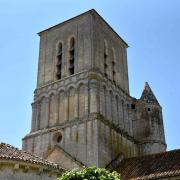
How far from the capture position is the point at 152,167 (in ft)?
74.6

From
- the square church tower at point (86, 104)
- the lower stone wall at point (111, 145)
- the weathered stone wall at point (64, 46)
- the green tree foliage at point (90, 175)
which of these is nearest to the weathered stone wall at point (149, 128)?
the square church tower at point (86, 104)

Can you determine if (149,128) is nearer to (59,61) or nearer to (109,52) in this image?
(109,52)

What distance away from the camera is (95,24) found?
32.2 metres

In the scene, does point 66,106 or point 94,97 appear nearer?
point 94,97

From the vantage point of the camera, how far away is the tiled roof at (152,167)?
21.3 m

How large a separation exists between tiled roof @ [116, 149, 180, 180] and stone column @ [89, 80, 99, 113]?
4489mm

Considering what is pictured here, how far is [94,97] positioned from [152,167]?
23.8ft

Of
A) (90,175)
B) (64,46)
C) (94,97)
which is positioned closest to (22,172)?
(90,175)

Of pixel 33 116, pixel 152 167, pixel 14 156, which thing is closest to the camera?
pixel 14 156

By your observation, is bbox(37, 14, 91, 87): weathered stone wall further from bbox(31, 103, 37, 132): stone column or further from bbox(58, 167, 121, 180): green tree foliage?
bbox(58, 167, 121, 180): green tree foliage

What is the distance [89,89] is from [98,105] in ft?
5.08

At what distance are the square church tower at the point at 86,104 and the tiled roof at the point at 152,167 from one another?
6.01 ft

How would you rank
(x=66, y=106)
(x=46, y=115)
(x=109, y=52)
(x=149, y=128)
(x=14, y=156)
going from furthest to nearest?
(x=109, y=52)
(x=149, y=128)
(x=46, y=115)
(x=66, y=106)
(x=14, y=156)

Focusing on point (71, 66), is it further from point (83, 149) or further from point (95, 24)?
point (83, 149)
